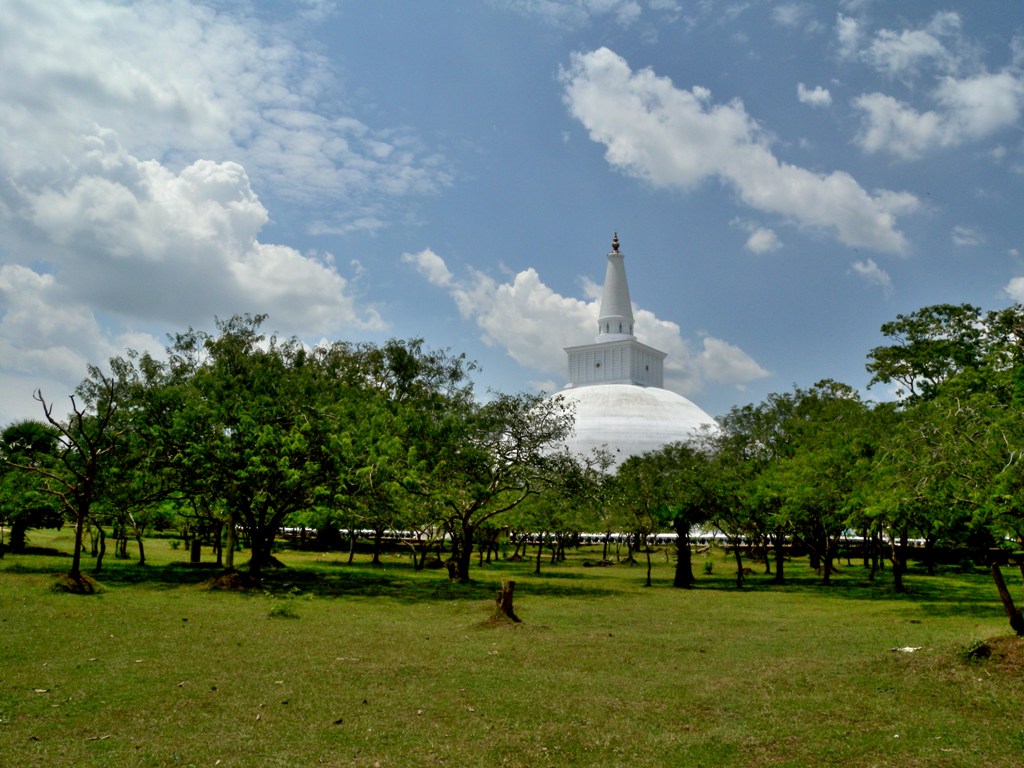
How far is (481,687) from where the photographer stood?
439 inches

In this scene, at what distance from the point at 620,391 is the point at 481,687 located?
2801 inches

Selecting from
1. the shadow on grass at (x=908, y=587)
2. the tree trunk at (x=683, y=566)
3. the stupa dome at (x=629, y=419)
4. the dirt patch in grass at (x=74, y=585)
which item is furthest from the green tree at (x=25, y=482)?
the stupa dome at (x=629, y=419)

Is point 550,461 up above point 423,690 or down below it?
above

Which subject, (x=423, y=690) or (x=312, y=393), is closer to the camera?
(x=423, y=690)

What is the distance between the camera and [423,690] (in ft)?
35.8

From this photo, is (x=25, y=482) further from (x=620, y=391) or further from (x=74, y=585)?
(x=620, y=391)

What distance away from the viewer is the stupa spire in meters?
85.1

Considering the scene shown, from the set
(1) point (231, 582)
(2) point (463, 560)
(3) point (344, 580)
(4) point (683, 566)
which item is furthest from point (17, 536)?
(4) point (683, 566)

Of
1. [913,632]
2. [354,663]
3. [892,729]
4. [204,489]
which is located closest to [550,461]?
[204,489]

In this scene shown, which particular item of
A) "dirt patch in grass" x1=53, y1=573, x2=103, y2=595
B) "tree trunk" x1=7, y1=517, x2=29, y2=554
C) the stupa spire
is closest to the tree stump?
"dirt patch in grass" x1=53, y1=573, x2=103, y2=595

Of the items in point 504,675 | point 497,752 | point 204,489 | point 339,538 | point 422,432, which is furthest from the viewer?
point 339,538

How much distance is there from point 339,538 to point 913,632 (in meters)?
42.8

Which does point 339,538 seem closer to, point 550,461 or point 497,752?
point 550,461

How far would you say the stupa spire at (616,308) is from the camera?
8512 centimetres
